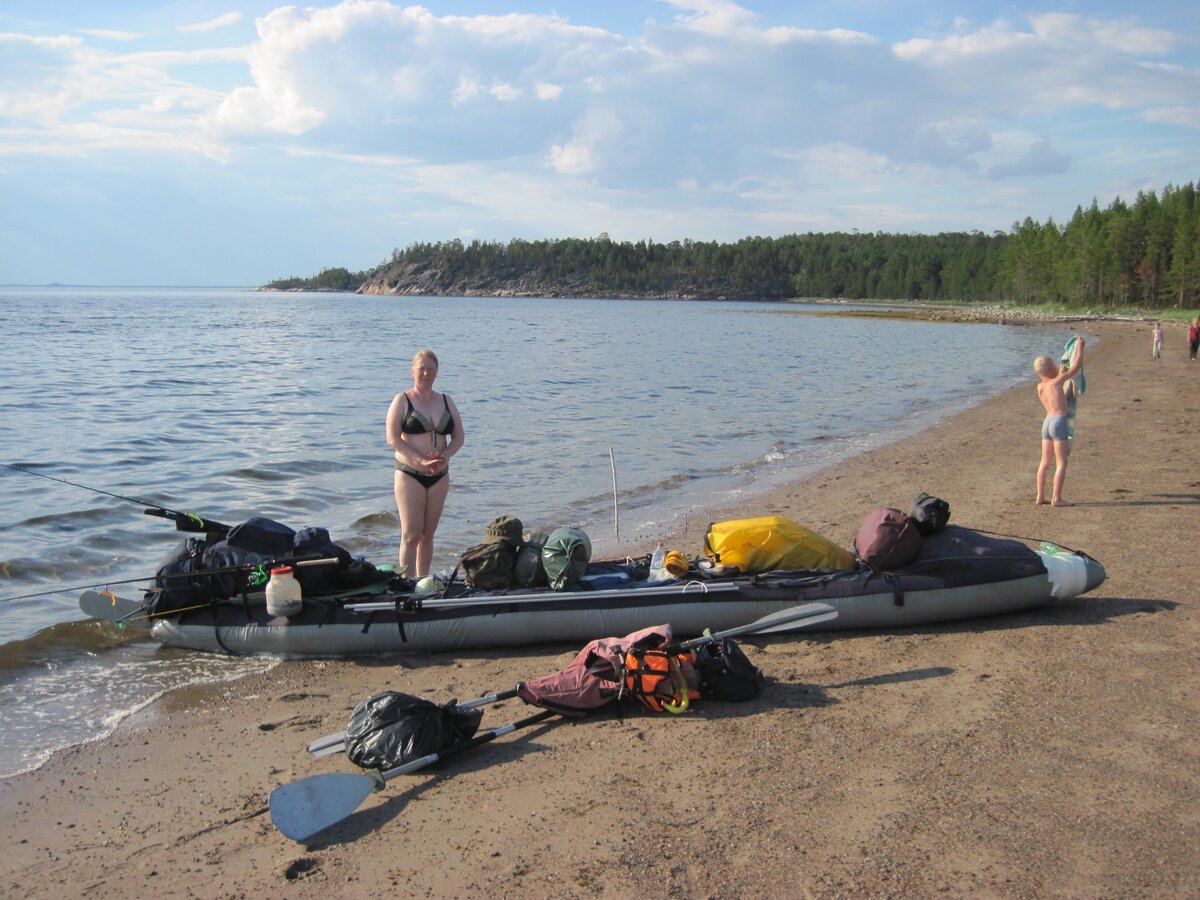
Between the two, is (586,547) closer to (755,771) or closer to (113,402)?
(755,771)

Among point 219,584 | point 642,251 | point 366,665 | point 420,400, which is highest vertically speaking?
point 642,251

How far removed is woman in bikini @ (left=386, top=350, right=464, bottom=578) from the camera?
7.61 metres

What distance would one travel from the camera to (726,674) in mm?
5461

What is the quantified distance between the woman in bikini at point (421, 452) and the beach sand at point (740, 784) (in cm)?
148

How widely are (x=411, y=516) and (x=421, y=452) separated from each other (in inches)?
22.7

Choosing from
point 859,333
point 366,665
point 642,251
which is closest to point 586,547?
point 366,665

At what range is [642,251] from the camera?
617ft

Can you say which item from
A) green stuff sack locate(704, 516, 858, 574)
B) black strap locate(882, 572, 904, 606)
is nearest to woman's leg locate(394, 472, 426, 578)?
green stuff sack locate(704, 516, 858, 574)

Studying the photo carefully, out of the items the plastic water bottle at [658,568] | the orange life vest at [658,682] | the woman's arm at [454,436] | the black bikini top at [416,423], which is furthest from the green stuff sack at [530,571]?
the orange life vest at [658,682]

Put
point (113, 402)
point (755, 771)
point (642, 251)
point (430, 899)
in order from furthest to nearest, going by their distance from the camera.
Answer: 1. point (642, 251)
2. point (113, 402)
3. point (755, 771)
4. point (430, 899)

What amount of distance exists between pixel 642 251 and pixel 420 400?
18557cm

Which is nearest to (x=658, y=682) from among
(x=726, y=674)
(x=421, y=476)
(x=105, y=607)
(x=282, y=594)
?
(x=726, y=674)

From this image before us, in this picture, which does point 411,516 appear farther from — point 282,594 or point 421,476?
point 282,594

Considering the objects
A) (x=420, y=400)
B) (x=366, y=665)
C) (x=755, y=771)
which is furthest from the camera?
(x=420, y=400)
